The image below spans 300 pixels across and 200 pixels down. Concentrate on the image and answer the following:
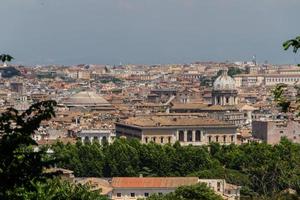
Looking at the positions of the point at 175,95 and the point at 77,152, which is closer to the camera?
the point at 77,152

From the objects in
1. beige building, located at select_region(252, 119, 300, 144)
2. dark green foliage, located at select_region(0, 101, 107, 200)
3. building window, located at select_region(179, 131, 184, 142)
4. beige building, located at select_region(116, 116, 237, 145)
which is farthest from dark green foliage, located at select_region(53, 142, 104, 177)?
dark green foliage, located at select_region(0, 101, 107, 200)

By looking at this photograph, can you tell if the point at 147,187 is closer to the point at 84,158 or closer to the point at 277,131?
the point at 84,158

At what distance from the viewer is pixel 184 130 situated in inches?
2726

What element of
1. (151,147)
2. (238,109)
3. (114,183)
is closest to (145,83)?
(238,109)

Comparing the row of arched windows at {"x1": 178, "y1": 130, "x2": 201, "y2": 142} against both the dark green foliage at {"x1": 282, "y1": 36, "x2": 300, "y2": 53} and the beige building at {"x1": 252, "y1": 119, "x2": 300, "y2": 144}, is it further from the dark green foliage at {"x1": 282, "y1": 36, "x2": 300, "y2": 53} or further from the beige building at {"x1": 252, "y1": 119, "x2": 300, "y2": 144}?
the dark green foliage at {"x1": 282, "y1": 36, "x2": 300, "y2": 53}

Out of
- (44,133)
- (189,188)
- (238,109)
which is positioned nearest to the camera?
(189,188)

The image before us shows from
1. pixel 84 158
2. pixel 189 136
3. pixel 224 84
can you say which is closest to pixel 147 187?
pixel 84 158

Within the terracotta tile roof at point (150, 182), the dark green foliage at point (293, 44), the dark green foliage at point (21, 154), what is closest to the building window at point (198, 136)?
the terracotta tile roof at point (150, 182)

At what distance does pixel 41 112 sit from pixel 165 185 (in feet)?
99.1

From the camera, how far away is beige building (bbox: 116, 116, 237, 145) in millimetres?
68125

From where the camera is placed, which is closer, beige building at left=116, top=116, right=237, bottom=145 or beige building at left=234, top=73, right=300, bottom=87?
beige building at left=116, top=116, right=237, bottom=145

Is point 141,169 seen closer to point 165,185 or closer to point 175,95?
point 165,185

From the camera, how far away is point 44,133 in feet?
231

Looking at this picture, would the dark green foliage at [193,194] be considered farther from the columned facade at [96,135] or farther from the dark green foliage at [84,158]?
the columned facade at [96,135]
